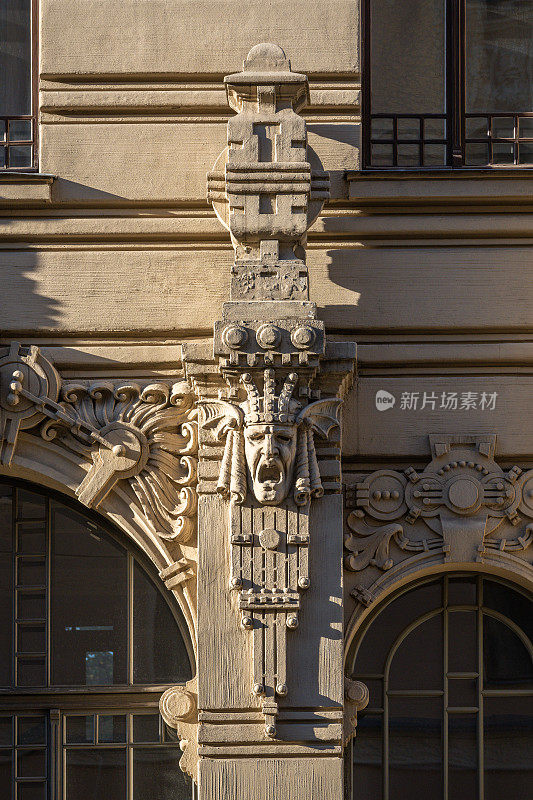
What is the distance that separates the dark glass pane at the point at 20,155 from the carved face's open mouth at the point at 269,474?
2.46m

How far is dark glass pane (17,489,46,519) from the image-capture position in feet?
23.5

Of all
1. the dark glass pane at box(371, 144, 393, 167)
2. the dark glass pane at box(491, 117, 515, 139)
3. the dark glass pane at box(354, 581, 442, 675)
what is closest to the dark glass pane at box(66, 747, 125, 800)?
the dark glass pane at box(354, 581, 442, 675)

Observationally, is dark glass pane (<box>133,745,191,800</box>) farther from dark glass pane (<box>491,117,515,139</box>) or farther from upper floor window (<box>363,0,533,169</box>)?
dark glass pane (<box>491,117,515,139</box>)

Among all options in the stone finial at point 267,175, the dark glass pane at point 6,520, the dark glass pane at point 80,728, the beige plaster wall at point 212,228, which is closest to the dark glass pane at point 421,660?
the beige plaster wall at point 212,228

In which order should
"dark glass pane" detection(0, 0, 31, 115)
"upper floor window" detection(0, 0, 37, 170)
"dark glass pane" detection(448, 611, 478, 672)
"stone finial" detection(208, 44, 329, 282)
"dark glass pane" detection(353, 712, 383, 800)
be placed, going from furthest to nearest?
"dark glass pane" detection(0, 0, 31, 115), "upper floor window" detection(0, 0, 37, 170), "dark glass pane" detection(448, 611, 478, 672), "dark glass pane" detection(353, 712, 383, 800), "stone finial" detection(208, 44, 329, 282)

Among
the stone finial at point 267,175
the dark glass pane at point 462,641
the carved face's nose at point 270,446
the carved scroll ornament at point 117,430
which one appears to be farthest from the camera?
the dark glass pane at point 462,641

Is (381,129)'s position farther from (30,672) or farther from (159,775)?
(159,775)

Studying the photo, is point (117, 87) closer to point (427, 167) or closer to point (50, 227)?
point (50, 227)

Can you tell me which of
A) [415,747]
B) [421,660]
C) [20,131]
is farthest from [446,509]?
[20,131]

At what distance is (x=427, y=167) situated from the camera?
23.7 ft

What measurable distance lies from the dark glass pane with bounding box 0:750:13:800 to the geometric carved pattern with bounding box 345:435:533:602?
2233 millimetres

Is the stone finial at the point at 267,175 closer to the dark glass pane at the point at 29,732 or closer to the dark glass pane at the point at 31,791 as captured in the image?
the dark glass pane at the point at 29,732

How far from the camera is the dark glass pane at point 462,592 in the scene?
23.3ft

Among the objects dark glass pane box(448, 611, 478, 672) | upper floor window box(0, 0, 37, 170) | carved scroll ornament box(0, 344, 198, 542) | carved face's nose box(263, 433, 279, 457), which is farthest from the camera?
upper floor window box(0, 0, 37, 170)
